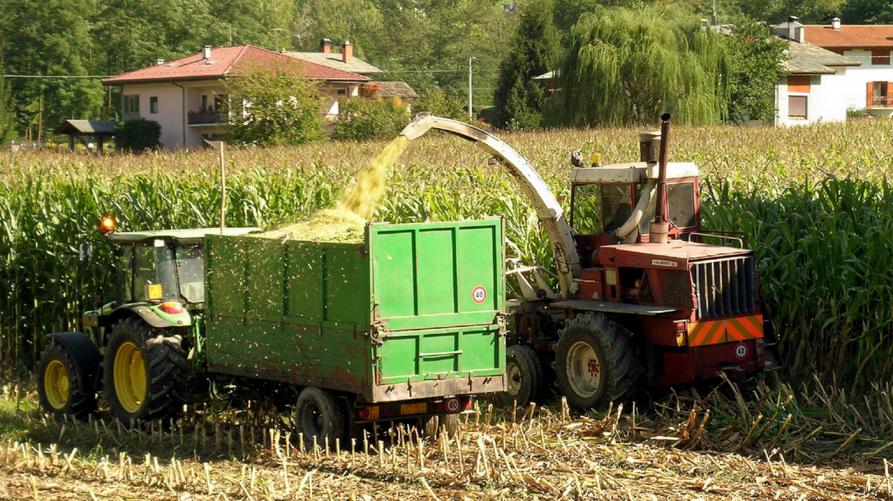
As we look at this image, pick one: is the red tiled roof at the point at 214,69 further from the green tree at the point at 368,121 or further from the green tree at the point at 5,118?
the green tree at the point at 368,121

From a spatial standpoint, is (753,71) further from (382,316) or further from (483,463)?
(483,463)

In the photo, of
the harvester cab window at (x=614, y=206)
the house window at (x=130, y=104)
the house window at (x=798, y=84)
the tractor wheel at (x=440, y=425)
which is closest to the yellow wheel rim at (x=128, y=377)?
the tractor wheel at (x=440, y=425)

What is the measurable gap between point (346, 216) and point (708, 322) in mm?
3310

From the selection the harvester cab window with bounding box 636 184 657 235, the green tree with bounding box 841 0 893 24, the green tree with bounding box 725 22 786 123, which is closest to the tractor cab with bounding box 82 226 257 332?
the harvester cab window with bounding box 636 184 657 235

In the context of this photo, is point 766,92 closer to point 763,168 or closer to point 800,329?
point 763,168

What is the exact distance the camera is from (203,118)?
2643 inches

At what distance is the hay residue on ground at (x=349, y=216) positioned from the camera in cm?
1096

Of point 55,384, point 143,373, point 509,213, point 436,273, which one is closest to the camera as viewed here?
point 436,273

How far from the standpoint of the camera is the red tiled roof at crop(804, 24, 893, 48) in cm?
8031

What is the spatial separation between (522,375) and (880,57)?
246 feet

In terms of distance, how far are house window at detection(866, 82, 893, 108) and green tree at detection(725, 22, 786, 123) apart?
22284 millimetres

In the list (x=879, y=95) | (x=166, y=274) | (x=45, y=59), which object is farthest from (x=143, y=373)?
(x=45, y=59)

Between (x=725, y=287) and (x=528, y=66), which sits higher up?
(x=528, y=66)

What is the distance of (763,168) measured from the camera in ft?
56.7
